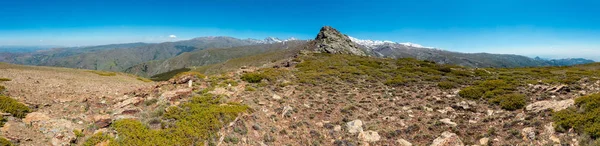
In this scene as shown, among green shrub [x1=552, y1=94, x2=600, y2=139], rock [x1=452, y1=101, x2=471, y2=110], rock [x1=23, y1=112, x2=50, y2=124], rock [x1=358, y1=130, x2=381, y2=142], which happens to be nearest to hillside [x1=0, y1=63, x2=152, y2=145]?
rock [x1=23, y1=112, x2=50, y2=124]

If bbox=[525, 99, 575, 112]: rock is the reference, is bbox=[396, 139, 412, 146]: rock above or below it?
below

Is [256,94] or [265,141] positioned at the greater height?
[256,94]

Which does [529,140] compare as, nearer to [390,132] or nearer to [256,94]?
[390,132]

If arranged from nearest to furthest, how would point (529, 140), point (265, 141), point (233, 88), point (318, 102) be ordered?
point (529, 140) → point (265, 141) → point (318, 102) → point (233, 88)

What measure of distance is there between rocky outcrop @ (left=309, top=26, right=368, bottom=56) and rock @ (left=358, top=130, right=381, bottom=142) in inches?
2061

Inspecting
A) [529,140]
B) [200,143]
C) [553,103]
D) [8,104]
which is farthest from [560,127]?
[8,104]

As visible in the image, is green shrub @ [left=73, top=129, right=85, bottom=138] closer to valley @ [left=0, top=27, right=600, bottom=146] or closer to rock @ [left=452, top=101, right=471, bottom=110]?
valley @ [left=0, top=27, right=600, bottom=146]

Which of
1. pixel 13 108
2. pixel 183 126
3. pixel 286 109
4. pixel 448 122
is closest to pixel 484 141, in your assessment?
pixel 448 122

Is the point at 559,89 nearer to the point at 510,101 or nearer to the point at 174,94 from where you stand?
the point at 510,101

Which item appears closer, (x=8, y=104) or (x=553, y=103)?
(x=8, y=104)

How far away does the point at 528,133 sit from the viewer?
11.6m

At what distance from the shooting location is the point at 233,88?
20.1 m

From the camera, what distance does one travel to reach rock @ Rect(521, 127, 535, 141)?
11320mm

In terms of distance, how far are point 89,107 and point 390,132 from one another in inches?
635
